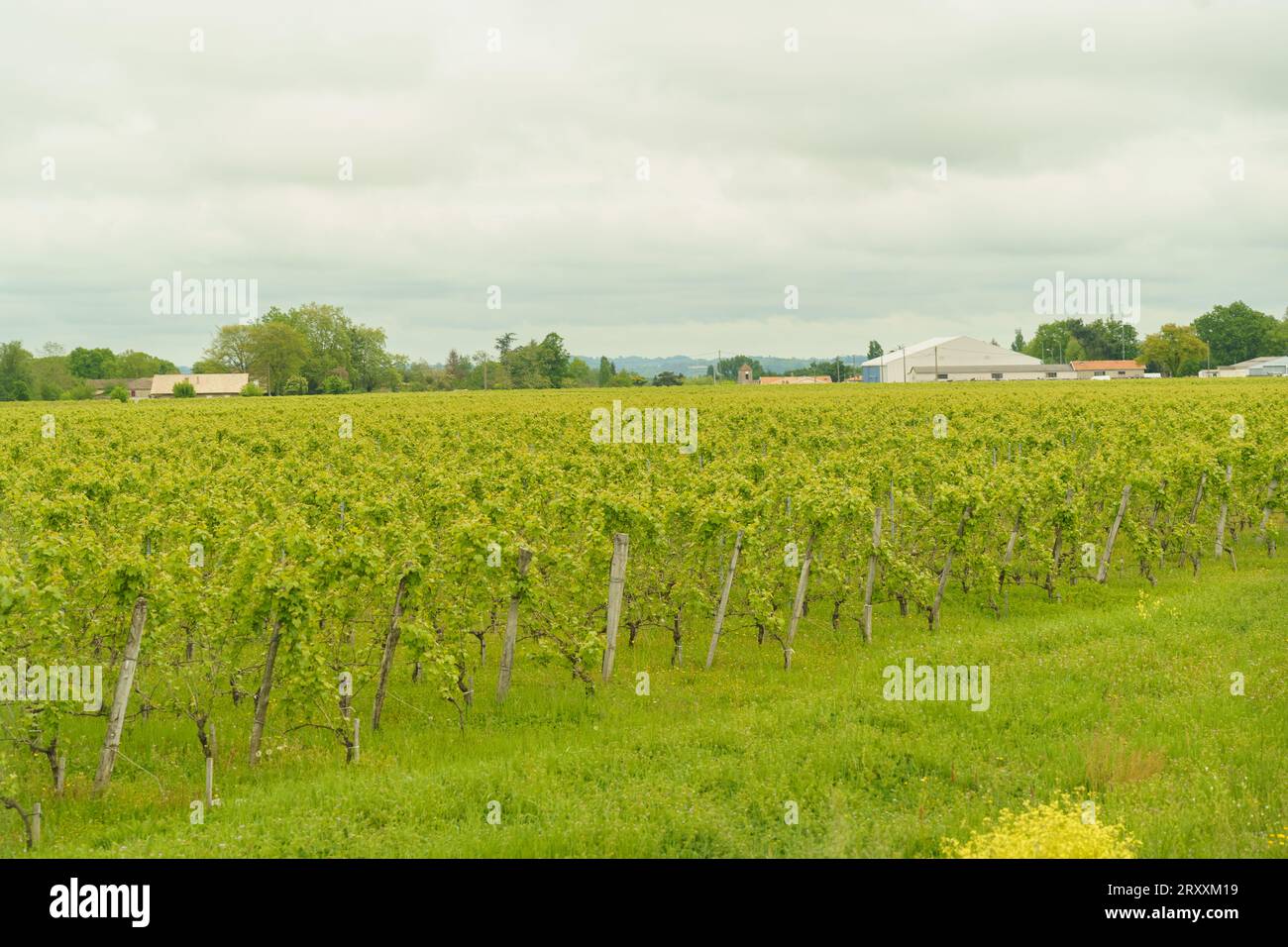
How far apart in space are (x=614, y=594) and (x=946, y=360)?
498ft

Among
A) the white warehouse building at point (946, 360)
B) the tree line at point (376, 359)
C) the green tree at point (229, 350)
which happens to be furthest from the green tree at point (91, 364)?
the white warehouse building at point (946, 360)

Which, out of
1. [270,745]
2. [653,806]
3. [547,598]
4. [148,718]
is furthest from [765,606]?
[148,718]

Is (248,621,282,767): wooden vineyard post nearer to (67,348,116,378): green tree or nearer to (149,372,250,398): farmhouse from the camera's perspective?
(149,372,250,398): farmhouse

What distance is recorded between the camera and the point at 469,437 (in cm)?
3073

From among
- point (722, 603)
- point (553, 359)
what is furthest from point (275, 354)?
point (722, 603)

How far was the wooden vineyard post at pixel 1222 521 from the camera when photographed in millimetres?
21422

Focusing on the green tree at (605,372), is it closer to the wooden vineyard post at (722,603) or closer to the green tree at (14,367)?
the green tree at (14,367)

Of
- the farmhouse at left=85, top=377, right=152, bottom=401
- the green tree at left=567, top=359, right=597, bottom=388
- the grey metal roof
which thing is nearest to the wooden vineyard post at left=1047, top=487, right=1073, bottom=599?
the green tree at left=567, top=359, right=597, bottom=388

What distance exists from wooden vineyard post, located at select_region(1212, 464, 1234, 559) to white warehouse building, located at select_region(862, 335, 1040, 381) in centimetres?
12990

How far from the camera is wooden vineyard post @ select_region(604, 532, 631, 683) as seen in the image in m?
13.7

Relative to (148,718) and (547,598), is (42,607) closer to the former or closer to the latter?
(148,718)

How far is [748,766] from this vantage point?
33.2 feet

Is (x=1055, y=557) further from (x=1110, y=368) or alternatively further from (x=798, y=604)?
(x=1110, y=368)

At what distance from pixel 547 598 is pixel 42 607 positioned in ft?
19.9
